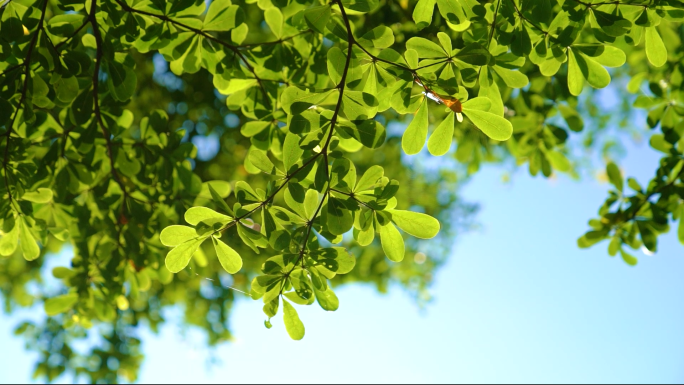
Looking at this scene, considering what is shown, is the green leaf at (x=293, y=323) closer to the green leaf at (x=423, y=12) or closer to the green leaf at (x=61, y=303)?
the green leaf at (x=423, y=12)

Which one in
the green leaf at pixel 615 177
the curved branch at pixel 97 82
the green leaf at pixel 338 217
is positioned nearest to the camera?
the green leaf at pixel 338 217

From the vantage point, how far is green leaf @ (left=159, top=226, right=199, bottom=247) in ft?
4.71

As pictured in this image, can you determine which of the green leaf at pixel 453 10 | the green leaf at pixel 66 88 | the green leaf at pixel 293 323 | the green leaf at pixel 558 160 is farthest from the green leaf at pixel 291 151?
the green leaf at pixel 558 160

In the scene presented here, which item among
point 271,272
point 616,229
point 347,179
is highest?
point 616,229

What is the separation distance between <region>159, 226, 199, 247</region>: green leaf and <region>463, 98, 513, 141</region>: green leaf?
90cm

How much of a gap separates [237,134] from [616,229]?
9.84ft

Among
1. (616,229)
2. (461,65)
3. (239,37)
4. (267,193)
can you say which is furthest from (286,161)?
(616,229)

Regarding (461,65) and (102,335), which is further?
(102,335)

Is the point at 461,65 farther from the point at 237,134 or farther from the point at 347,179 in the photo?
the point at 237,134

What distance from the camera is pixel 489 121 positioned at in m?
1.41

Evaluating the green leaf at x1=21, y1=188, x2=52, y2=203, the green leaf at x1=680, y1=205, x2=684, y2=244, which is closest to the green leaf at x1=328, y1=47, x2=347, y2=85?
the green leaf at x1=21, y1=188, x2=52, y2=203

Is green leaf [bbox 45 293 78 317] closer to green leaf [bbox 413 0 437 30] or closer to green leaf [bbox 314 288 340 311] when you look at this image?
green leaf [bbox 314 288 340 311]

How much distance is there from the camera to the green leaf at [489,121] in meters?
1.39

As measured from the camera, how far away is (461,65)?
4.80 ft
